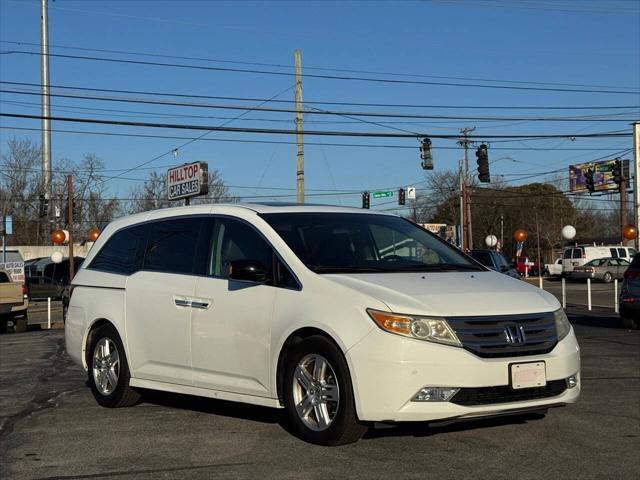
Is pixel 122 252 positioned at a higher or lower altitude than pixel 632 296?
higher

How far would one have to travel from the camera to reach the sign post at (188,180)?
27375mm

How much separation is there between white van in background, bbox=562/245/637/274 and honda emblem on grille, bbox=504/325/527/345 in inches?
1883

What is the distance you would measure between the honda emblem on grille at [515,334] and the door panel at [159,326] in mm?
2618

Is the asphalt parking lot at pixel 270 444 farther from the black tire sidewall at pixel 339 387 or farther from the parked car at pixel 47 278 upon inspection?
the parked car at pixel 47 278

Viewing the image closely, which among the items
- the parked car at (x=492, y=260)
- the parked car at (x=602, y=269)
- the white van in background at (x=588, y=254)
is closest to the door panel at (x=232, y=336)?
the parked car at (x=492, y=260)

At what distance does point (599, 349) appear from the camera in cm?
1213

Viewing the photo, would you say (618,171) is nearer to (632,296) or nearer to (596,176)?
(632,296)

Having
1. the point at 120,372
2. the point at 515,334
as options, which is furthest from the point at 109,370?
the point at 515,334

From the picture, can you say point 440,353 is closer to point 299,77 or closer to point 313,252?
point 313,252

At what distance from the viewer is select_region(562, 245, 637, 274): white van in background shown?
5128 cm

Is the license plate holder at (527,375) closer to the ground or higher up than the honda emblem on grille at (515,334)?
closer to the ground

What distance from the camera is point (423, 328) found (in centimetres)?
523

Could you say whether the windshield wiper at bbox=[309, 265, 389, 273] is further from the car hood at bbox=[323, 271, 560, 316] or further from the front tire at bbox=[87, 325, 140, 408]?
the front tire at bbox=[87, 325, 140, 408]

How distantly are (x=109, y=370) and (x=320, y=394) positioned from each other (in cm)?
275
